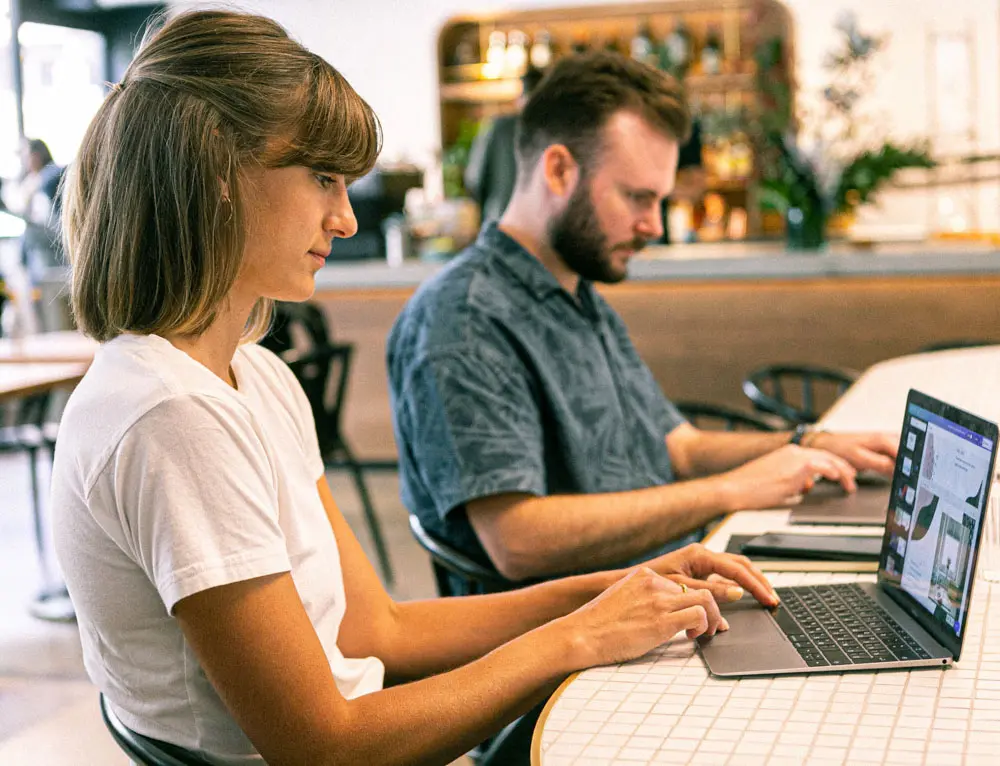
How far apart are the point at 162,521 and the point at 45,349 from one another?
126 inches

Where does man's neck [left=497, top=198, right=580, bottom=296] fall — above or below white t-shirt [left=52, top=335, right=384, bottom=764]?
above

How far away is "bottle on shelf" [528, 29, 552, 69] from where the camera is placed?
7695 mm

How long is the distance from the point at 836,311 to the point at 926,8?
3694mm

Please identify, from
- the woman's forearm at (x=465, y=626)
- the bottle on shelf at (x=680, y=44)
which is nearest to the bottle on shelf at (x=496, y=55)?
the bottle on shelf at (x=680, y=44)

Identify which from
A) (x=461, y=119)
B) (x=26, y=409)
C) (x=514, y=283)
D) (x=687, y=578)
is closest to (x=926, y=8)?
(x=461, y=119)

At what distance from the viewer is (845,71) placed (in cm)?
450

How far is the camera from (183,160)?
3.56 ft

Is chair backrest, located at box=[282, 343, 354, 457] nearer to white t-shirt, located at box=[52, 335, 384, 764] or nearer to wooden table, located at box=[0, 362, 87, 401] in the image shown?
wooden table, located at box=[0, 362, 87, 401]

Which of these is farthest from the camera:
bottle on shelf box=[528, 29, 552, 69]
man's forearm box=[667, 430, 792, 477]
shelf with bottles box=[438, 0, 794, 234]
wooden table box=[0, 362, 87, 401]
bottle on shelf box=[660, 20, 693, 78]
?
bottle on shelf box=[528, 29, 552, 69]

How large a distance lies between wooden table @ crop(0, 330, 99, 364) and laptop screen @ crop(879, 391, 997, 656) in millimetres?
2783

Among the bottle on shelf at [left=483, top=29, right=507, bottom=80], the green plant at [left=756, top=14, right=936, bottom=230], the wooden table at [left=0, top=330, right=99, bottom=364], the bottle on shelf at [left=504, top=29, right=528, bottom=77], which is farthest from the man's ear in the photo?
the bottle on shelf at [left=483, top=29, right=507, bottom=80]

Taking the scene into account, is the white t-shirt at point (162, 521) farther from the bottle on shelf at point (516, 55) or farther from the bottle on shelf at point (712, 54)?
the bottle on shelf at point (516, 55)

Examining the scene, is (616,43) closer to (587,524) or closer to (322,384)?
(322,384)

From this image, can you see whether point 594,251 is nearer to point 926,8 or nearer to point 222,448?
point 222,448
